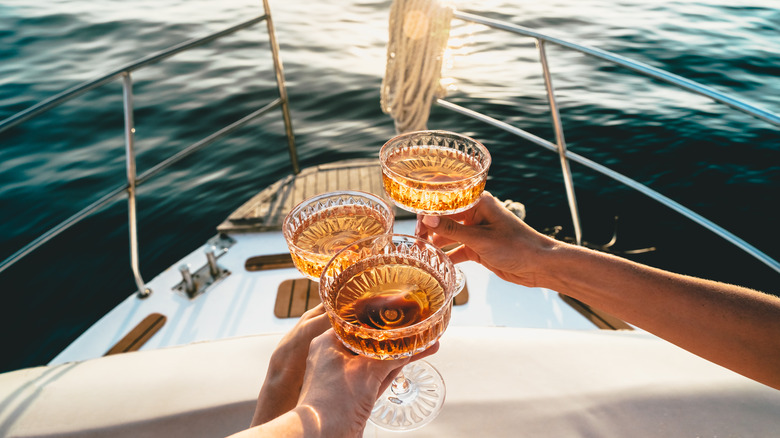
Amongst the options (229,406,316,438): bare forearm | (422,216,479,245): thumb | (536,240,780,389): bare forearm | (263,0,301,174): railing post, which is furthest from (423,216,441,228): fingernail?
(263,0,301,174): railing post

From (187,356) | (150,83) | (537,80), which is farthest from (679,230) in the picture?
(150,83)

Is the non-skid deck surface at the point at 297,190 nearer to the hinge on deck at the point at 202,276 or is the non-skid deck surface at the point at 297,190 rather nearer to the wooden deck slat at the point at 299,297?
the hinge on deck at the point at 202,276

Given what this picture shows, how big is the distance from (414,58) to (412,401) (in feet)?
5.04

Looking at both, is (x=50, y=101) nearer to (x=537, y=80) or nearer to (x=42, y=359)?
(x=42, y=359)

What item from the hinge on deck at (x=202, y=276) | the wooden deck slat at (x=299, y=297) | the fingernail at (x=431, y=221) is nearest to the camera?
the fingernail at (x=431, y=221)

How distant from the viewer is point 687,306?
1188 millimetres

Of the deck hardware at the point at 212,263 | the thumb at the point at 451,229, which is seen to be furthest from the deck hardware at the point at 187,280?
the thumb at the point at 451,229

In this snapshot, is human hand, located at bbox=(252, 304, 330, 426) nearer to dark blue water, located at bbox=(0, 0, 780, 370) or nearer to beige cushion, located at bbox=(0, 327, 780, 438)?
beige cushion, located at bbox=(0, 327, 780, 438)

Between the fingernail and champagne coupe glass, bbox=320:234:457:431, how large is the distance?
0.69ft

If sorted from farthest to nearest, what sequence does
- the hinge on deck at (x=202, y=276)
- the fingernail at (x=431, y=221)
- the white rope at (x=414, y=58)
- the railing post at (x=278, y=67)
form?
the railing post at (x=278, y=67)
the hinge on deck at (x=202, y=276)
the white rope at (x=414, y=58)
the fingernail at (x=431, y=221)

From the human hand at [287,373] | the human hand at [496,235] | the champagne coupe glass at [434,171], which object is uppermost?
the champagne coupe glass at [434,171]

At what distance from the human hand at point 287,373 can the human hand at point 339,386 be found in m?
0.14

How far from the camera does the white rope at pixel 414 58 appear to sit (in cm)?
205

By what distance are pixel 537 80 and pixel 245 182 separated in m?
4.92
